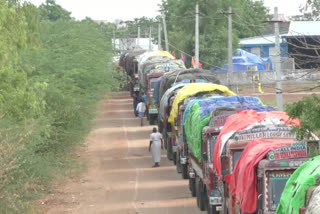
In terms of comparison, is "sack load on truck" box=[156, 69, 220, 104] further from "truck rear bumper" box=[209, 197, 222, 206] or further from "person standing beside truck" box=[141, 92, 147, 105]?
"truck rear bumper" box=[209, 197, 222, 206]

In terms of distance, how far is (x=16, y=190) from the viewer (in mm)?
17109

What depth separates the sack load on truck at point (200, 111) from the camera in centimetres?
2181

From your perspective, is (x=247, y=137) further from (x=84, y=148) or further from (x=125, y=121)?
(x=125, y=121)

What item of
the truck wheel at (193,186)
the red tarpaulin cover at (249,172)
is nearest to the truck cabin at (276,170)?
the red tarpaulin cover at (249,172)

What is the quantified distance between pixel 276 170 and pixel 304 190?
12.1 ft

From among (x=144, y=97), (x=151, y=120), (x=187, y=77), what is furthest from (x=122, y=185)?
(x=144, y=97)

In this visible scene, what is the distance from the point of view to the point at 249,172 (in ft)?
46.7

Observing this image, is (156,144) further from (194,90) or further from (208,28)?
(208,28)

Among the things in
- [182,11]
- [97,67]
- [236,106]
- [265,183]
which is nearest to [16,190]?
[265,183]

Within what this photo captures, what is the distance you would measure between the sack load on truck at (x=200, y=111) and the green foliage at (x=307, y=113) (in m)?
7.55

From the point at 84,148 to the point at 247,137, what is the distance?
21.0 m

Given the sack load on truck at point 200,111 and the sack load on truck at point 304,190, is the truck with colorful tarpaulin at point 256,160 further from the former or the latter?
the sack load on truck at point 200,111

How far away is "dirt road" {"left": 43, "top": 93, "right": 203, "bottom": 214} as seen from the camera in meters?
23.5

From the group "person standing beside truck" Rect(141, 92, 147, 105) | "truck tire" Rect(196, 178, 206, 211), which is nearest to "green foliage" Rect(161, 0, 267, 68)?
"person standing beside truck" Rect(141, 92, 147, 105)
